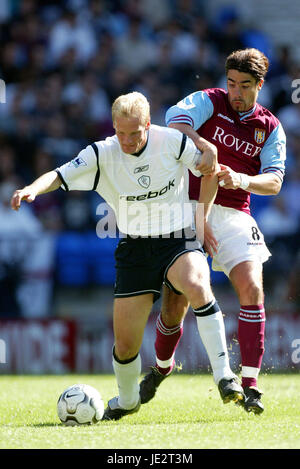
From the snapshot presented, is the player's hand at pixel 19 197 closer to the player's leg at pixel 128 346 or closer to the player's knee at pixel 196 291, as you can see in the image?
the player's leg at pixel 128 346

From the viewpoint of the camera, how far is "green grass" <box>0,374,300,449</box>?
15.5ft

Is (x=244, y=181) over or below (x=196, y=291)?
over

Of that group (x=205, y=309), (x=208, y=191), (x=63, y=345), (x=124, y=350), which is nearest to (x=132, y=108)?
(x=208, y=191)

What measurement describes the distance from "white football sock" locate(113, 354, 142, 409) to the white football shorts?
1.00 meters

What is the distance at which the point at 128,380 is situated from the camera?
6031mm

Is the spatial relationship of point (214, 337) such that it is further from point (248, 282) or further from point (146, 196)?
point (146, 196)

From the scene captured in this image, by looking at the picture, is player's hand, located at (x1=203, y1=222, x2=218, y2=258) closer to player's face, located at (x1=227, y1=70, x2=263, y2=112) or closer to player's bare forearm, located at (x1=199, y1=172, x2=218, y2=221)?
player's bare forearm, located at (x1=199, y1=172, x2=218, y2=221)

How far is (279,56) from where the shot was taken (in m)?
14.3

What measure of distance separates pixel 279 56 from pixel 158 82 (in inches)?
84.9

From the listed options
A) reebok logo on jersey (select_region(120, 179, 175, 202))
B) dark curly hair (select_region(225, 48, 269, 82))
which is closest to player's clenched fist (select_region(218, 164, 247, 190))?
reebok logo on jersey (select_region(120, 179, 175, 202))

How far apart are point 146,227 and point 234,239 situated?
79cm

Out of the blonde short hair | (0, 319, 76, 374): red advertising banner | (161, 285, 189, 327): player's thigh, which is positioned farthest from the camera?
(0, 319, 76, 374): red advertising banner

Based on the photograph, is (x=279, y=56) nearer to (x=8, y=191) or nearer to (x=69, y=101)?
(x=69, y=101)

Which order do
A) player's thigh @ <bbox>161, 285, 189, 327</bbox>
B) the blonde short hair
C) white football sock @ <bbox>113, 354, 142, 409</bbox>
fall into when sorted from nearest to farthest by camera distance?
the blonde short hair → white football sock @ <bbox>113, 354, 142, 409</bbox> → player's thigh @ <bbox>161, 285, 189, 327</bbox>
